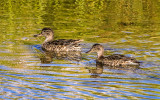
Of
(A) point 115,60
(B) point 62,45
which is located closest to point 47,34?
(B) point 62,45

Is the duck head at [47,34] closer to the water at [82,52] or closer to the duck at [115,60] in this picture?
the water at [82,52]

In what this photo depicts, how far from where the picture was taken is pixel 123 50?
15.3 meters

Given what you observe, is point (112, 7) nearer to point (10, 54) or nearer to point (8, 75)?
point (10, 54)

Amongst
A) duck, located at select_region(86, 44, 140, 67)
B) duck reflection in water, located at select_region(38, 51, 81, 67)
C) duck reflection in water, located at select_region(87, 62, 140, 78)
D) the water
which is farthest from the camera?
duck reflection in water, located at select_region(38, 51, 81, 67)

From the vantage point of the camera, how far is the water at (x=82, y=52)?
35.2ft

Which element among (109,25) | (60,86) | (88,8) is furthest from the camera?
(88,8)

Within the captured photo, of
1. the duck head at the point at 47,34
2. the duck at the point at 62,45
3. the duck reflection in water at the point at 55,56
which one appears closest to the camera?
the duck reflection in water at the point at 55,56

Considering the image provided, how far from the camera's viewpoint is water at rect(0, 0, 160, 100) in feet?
35.2

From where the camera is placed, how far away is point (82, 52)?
15.5 metres

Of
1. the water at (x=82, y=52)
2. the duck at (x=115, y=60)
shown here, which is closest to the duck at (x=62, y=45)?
the water at (x=82, y=52)

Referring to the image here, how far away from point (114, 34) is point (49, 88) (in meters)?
7.74

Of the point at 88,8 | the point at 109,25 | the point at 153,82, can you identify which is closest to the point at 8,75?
the point at 153,82

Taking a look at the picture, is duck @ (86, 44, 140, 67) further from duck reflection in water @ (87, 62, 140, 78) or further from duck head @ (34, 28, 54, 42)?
duck head @ (34, 28, 54, 42)

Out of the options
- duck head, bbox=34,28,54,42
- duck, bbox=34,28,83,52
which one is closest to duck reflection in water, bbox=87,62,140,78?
duck, bbox=34,28,83,52
